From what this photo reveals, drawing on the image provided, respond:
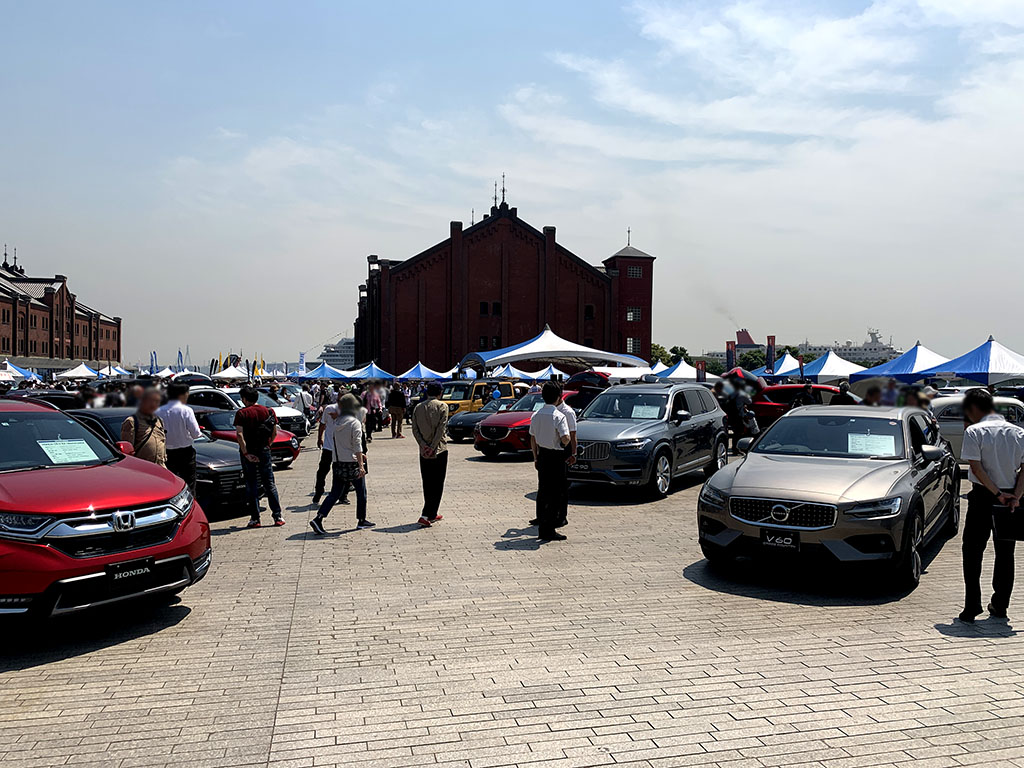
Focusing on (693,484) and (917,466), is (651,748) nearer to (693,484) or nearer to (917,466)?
(917,466)

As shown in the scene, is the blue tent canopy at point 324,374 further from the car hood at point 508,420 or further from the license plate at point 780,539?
the license plate at point 780,539

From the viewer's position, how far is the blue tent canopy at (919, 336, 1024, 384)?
68.9ft

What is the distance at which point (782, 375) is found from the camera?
34.2m

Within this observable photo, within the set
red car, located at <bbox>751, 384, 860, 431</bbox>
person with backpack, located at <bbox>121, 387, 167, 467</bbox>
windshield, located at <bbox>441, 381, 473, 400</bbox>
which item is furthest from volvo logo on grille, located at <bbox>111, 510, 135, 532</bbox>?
windshield, located at <bbox>441, 381, 473, 400</bbox>

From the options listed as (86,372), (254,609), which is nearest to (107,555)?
(254,609)

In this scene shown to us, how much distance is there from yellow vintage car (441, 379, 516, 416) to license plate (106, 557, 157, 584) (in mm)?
22458

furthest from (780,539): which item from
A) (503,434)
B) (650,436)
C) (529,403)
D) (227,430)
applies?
(529,403)

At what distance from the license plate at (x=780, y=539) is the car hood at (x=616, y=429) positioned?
5.54 m

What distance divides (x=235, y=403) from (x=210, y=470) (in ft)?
32.3

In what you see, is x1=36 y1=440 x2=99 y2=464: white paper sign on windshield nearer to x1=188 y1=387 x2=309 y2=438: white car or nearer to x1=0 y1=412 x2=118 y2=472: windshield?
x1=0 y1=412 x2=118 y2=472: windshield

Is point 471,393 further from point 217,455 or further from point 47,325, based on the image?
point 47,325

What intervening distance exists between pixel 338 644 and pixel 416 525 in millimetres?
4816

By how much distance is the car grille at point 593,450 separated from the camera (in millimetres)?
12492

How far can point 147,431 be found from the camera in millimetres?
9258
